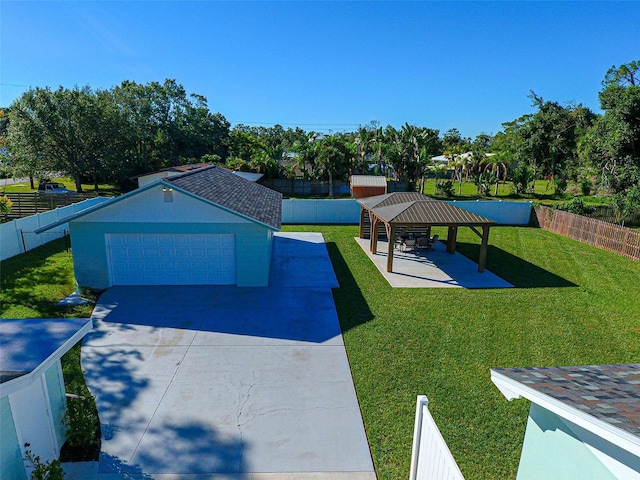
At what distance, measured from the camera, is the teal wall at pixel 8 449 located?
4.29 m

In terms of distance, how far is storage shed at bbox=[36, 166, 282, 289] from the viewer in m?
11.8

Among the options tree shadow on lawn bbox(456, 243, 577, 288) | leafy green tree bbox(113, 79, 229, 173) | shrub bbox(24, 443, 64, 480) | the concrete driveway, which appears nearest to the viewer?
shrub bbox(24, 443, 64, 480)

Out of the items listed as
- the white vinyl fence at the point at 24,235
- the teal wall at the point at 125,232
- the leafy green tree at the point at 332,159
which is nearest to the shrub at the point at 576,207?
the leafy green tree at the point at 332,159

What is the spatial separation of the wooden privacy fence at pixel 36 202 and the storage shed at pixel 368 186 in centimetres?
1900

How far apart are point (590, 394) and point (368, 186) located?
25500 millimetres

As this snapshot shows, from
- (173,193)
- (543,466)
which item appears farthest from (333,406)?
(173,193)

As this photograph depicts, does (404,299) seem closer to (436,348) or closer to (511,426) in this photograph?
(436,348)

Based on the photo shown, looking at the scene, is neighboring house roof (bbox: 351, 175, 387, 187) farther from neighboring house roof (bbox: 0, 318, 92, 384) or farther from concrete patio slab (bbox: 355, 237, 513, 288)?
neighboring house roof (bbox: 0, 318, 92, 384)

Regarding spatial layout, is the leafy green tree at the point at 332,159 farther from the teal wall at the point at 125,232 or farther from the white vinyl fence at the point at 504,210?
the teal wall at the point at 125,232

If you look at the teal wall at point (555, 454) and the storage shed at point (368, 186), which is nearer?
the teal wall at point (555, 454)

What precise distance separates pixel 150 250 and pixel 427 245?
39.4ft

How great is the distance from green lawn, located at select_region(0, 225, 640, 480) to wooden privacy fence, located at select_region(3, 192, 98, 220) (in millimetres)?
8396

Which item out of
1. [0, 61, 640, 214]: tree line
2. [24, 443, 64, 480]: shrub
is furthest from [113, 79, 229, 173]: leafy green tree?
[24, 443, 64, 480]: shrub

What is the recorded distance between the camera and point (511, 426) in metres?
6.26
